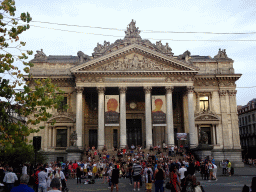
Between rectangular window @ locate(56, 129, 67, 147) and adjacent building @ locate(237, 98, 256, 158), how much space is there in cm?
4584

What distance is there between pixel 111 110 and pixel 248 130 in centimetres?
5032

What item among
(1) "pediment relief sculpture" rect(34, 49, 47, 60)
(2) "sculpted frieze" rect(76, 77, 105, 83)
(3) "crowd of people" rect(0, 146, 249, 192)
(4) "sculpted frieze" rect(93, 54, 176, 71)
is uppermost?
(1) "pediment relief sculpture" rect(34, 49, 47, 60)

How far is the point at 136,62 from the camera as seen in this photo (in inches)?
1641

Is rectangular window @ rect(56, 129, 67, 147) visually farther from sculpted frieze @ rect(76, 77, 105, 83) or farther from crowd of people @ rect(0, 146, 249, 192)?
sculpted frieze @ rect(76, 77, 105, 83)

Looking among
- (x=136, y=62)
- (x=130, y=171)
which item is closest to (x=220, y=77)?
(x=136, y=62)

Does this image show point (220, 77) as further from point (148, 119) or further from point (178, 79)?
point (148, 119)

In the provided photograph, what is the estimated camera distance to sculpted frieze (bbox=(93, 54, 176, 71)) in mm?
41406

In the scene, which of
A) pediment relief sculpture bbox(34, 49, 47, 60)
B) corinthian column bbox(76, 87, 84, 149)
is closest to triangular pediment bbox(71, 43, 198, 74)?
corinthian column bbox(76, 87, 84, 149)

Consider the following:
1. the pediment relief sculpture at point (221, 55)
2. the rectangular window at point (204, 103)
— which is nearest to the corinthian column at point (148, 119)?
the rectangular window at point (204, 103)

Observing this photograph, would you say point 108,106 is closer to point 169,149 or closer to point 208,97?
point 169,149

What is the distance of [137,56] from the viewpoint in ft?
137

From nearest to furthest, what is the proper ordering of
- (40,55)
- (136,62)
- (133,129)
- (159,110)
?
(159,110)
(136,62)
(40,55)
(133,129)

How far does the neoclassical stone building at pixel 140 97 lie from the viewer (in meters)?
40.5

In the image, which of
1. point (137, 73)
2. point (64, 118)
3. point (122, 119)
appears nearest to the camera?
point (122, 119)
